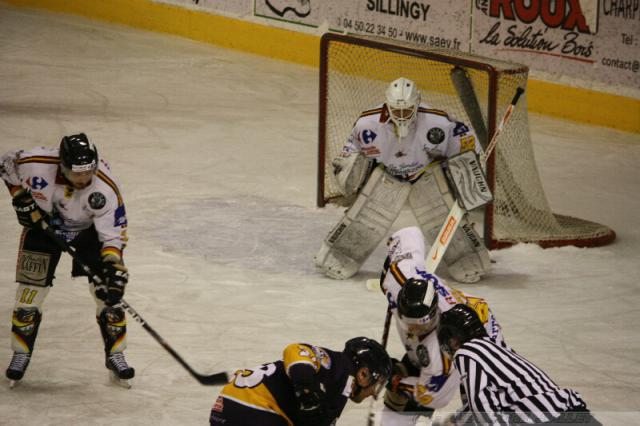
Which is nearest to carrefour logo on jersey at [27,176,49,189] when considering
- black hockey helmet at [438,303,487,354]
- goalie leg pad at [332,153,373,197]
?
black hockey helmet at [438,303,487,354]

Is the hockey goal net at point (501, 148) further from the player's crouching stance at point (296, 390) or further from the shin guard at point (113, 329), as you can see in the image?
the player's crouching stance at point (296, 390)

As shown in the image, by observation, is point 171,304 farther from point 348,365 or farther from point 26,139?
point 26,139

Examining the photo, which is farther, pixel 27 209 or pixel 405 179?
pixel 405 179

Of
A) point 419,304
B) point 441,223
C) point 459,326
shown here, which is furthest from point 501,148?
point 459,326

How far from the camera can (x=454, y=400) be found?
5633mm

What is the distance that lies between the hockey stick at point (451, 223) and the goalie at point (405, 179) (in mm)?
74

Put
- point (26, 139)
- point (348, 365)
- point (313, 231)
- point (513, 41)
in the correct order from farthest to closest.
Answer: point (513, 41)
point (26, 139)
point (313, 231)
point (348, 365)

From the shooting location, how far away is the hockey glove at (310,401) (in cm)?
393

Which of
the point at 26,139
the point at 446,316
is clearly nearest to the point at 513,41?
the point at 26,139

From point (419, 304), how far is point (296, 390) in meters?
0.59

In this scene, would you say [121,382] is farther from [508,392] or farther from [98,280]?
[508,392]

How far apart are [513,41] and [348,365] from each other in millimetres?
7155

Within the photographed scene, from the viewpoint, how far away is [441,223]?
7133 mm

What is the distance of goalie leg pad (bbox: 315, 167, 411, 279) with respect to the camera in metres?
7.15
